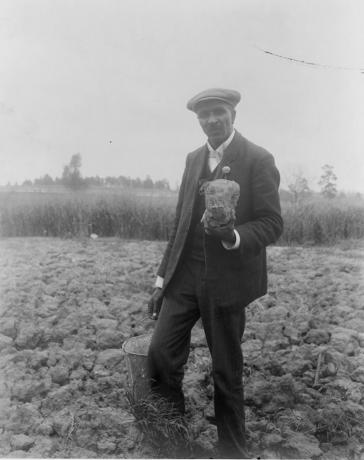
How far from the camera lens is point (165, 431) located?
95.6 inches

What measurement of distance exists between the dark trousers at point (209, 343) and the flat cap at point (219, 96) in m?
0.79

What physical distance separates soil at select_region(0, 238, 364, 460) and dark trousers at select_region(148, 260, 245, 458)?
264 mm

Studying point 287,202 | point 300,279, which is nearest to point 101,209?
point 287,202

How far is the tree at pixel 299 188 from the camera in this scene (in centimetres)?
995

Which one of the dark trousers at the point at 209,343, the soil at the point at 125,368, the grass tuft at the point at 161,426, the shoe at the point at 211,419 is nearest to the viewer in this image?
the dark trousers at the point at 209,343

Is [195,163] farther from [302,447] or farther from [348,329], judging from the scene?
[348,329]

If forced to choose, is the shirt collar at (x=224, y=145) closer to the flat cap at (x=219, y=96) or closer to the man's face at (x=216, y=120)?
the man's face at (x=216, y=120)

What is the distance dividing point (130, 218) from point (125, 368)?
6936mm

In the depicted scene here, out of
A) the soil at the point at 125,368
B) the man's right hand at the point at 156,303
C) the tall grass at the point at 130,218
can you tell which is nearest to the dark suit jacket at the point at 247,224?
the man's right hand at the point at 156,303

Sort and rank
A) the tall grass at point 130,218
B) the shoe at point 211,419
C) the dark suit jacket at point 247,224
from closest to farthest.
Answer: the dark suit jacket at point 247,224
the shoe at point 211,419
the tall grass at point 130,218

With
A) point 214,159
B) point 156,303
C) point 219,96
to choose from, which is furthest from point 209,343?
point 219,96

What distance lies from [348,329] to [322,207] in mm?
6654

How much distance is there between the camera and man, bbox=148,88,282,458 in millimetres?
2240

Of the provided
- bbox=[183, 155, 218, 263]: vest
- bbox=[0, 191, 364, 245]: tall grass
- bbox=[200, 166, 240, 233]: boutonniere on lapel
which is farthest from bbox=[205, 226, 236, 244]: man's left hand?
bbox=[0, 191, 364, 245]: tall grass
